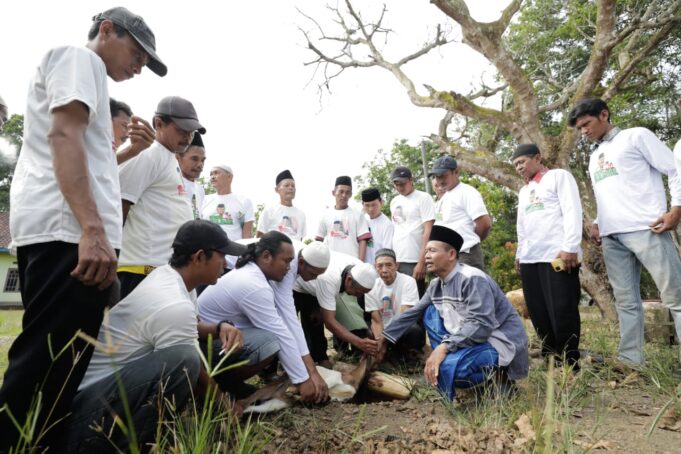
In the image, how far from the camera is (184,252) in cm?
221

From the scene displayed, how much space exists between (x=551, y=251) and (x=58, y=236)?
3.49 metres

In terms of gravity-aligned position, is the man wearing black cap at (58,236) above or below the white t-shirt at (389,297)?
above

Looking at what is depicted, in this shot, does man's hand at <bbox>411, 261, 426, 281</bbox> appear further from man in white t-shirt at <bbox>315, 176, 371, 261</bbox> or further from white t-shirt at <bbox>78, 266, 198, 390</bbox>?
white t-shirt at <bbox>78, 266, 198, 390</bbox>

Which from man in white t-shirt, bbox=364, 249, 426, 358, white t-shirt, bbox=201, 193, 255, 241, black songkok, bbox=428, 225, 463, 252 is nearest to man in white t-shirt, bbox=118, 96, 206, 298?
black songkok, bbox=428, 225, 463, 252

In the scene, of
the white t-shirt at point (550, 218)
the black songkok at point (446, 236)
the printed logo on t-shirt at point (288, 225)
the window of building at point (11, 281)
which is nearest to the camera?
the black songkok at point (446, 236)

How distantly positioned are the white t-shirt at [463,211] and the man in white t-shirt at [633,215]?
1157 millimetres

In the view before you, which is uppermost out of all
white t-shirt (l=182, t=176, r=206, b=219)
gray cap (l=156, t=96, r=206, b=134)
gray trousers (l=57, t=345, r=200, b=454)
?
gray cap (l=156, t=96, r=206, b=134)

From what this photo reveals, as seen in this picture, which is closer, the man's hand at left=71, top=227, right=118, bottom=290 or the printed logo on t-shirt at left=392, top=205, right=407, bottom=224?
the man's hand at left=71, top=227, right=118, bottom=290

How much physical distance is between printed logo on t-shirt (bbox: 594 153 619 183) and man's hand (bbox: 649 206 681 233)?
1.62 feet

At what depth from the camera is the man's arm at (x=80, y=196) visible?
60.7 inches

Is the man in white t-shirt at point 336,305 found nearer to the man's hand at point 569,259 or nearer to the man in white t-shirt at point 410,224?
the man in white t-shirt at point 410,224

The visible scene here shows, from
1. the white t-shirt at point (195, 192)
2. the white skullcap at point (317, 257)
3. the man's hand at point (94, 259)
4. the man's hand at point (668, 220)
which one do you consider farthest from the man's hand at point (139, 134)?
the man's hand at point (668, 220)

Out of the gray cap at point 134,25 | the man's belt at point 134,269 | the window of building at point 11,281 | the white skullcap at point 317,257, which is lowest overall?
the window of building at point 11,281

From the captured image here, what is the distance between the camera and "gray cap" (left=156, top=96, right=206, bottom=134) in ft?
8.59
